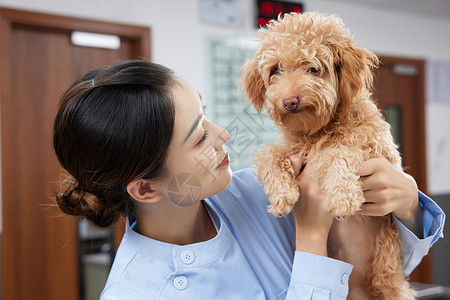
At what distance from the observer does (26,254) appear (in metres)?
2.52

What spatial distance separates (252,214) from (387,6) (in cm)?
318

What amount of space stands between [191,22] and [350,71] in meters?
2.09

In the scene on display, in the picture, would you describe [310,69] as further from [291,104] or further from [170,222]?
[170,222]

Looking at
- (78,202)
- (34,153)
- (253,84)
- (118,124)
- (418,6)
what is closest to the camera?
(118,124)

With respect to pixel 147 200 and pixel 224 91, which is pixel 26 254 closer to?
pixel 224 91

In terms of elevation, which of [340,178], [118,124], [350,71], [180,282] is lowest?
[180,282]

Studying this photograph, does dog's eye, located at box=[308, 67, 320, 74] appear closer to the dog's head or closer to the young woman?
the dog's head

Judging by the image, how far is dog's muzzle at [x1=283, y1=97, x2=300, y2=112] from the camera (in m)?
0.99

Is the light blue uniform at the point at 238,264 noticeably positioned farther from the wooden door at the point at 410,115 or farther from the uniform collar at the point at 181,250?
the wooden door at the point at 410,115

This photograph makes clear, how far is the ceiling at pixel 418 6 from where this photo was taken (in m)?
3.62

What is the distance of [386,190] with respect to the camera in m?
0.94

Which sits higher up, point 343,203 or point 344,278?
point 343,203

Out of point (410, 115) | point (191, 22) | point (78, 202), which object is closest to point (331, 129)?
point (78, 202)

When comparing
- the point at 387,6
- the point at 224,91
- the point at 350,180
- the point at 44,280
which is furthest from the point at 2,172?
the point at 387,6
